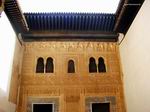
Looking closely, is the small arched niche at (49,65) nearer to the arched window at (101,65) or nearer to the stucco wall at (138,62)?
the arched window at (101,65)

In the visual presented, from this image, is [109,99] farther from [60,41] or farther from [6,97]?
[6,97]

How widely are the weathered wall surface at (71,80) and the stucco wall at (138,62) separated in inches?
17.5

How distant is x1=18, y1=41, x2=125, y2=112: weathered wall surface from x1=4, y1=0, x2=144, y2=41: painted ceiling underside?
0.26m

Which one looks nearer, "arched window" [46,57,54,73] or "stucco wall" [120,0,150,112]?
"stucco wall" [120,0,150,112]

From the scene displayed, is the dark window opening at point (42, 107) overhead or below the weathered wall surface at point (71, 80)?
below

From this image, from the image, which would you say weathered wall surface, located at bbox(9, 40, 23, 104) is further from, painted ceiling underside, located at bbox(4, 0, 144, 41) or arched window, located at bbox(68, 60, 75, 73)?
arched window, located at bbox(68, 60, 75, 73)

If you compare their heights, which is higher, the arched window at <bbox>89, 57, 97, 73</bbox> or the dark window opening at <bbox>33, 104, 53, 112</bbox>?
the arched window at <bbox>89, 57, 97, 73</bbox>

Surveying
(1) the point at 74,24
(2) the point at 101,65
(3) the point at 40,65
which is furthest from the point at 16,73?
(2) the point at 101,65

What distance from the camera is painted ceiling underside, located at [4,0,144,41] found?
21.4ft

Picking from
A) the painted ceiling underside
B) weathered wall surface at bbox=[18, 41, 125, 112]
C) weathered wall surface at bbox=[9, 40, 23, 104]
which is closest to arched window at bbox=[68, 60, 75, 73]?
weathered wall surface at bbox=[18, 41, 125, 112]

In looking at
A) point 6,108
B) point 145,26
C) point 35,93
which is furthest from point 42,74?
point 145,26

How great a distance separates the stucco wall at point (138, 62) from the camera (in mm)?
5359

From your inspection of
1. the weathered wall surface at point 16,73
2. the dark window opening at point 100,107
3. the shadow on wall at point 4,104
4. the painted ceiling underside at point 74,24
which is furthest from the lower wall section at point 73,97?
the painted ceiling underside at point 74,24

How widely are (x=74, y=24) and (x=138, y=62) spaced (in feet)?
7.95
